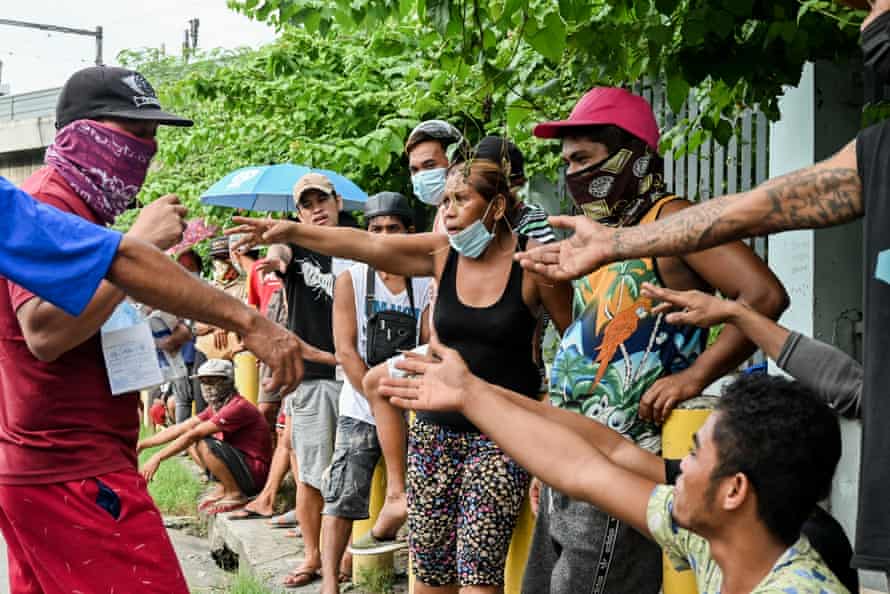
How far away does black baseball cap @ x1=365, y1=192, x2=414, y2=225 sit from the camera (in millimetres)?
6211

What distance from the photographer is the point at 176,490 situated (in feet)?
32.9

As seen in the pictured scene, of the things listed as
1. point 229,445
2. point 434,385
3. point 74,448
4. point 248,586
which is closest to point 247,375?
point 229,445

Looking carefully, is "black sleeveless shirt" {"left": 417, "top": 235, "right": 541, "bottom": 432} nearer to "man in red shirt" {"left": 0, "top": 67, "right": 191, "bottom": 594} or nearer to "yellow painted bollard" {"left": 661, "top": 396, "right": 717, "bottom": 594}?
"yellow painted bollard" {"left": 661, "top": 396, "right": 717, "bottom": 594}

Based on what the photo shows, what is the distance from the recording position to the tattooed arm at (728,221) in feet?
8.08

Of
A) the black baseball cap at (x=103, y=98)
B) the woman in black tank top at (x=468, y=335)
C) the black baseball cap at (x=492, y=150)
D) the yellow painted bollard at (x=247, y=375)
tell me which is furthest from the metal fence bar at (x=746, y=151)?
the yellow painted bollard at (x=247, y=375)

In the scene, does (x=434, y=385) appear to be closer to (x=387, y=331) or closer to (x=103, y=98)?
(x=103, y=98)

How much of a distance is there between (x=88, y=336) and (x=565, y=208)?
5.97 m

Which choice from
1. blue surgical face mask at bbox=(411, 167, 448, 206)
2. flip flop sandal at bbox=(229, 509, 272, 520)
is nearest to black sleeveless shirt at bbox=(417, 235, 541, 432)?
blue surgical face mask at bbox=(411, 167, 448, 206)

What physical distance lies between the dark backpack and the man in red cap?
2131 millimetres

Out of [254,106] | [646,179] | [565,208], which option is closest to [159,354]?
[646,179]

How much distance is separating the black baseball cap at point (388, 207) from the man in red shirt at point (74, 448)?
9.31 ft

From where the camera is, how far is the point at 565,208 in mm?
8695

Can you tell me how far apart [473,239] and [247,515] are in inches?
182

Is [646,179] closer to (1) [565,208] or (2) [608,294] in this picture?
(2) [608,294]
